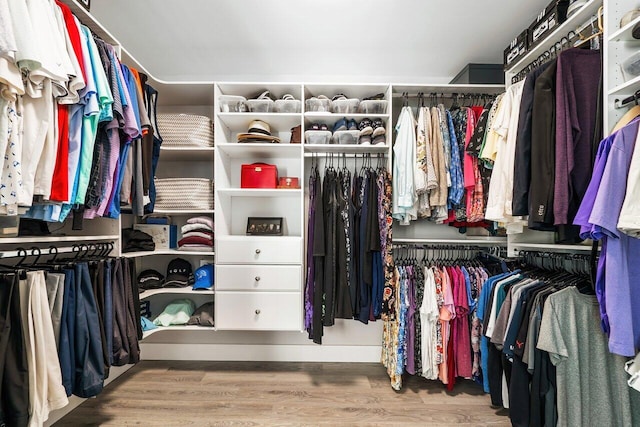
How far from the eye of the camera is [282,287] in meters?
2.24

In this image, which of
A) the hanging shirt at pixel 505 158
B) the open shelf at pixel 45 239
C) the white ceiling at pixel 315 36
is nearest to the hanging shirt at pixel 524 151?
the hanging shirt at pixel 505 158

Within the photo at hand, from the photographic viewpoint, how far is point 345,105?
2330 mm

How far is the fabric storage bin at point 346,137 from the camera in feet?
7.58

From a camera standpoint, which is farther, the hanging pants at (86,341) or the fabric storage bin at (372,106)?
the fabric storage bin at (372,106)

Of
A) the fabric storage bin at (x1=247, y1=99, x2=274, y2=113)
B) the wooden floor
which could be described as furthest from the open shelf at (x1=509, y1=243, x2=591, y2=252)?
the fabric storage bin at (x1=247, y1=99, x2=274, y2=113)

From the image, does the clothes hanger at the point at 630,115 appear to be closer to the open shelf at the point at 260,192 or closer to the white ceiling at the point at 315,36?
the white ceiling at the point at 315,36

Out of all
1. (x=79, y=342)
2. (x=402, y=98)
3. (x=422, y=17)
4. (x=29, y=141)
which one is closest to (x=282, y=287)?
(x=79, y=342)

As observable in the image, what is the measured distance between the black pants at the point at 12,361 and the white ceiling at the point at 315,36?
180 centimetres

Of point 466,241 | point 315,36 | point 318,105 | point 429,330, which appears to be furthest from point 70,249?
point 466,241

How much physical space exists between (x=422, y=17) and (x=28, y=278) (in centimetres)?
253

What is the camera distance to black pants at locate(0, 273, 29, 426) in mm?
1116

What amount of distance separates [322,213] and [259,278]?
0.66m

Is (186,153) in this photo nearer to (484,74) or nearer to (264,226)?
(264,226)

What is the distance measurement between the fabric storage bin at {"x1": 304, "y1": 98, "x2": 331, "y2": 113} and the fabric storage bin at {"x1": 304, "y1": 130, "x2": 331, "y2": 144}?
0.16 metres
